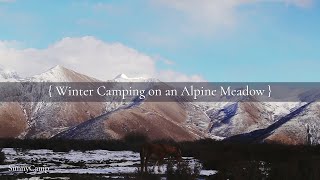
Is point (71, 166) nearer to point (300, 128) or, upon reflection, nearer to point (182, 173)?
point (182, 173)

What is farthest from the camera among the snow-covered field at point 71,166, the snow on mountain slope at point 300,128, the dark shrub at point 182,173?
the snow on mountain slope at point 300,128

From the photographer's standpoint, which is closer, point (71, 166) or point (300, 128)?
point (71, 166)

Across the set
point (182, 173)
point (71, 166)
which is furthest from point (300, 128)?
point (182, 173)

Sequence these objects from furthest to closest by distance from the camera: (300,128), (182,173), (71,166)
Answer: (300,128)
(71,166)
(182,173)

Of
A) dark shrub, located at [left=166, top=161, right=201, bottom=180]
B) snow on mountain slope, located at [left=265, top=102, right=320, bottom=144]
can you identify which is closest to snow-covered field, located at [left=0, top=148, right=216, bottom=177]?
dark shrub, located at [left=166, top=161, right=201, bottom=180]

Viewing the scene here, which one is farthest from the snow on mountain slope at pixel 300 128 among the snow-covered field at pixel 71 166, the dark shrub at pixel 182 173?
the dark shrub at pixel 182 173

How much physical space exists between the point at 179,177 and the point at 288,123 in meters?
145

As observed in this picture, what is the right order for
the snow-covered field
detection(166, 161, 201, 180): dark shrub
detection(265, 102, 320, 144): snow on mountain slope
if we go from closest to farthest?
detection(166, 161, 201, 180): dark shrub → the snow-covered field → detection(265, 102, 320, 144): snow on mountain slope

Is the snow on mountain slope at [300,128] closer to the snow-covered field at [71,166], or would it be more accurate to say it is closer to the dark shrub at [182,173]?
the snow-covered field at [71,166]

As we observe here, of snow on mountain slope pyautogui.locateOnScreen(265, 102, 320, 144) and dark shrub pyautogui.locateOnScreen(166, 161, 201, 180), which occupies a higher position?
snow on mountain slope pyautogui.locateOnScreen(265, 102, 320, 144)

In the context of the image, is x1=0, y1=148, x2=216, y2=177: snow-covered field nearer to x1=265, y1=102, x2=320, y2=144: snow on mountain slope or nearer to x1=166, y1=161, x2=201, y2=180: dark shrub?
x1=166, y1=161, x2=201, y2=180: dark shrub

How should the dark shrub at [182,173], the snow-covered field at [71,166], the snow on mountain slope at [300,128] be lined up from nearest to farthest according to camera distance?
the dark shrub at [182,173]
the snow-covered field at [71,166]
the snow on mountain slope at [300,128]

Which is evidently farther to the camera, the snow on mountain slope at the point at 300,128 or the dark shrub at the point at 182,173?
the snow on mountain slope at the point at 300,128

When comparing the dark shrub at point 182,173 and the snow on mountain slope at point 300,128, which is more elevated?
the snow on mountain slope at point 300,128
